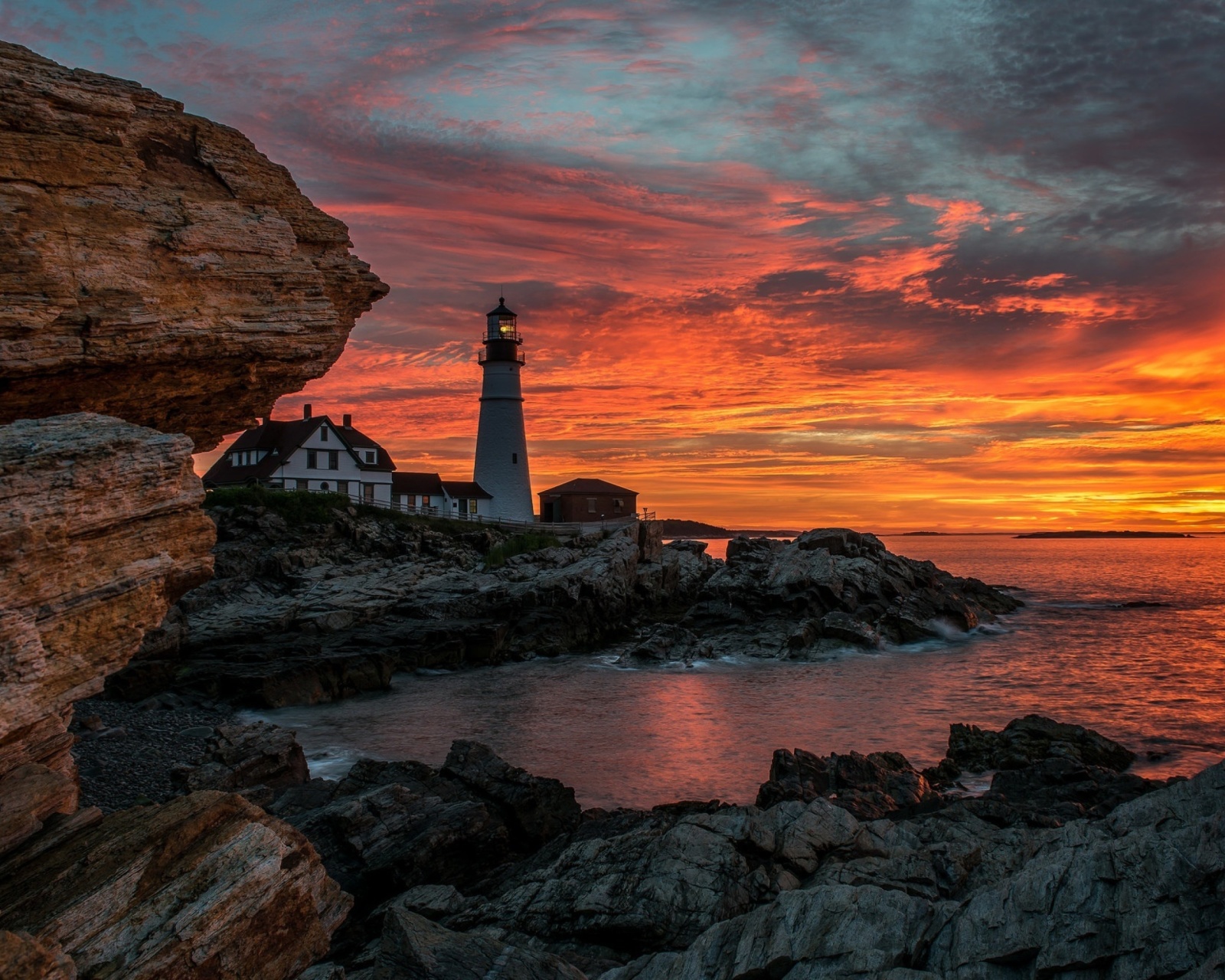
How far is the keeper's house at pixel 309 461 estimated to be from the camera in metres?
52.8

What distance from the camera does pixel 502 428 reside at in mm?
58188

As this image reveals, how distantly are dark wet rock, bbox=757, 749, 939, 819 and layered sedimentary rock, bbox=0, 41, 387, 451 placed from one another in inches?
366

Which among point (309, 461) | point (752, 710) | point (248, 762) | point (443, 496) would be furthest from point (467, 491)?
point (248, 762)

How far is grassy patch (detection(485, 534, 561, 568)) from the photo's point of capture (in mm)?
44375

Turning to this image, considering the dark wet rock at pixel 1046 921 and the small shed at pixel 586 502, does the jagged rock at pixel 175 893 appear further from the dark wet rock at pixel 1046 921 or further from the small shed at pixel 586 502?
the small shed at pixel 586 502

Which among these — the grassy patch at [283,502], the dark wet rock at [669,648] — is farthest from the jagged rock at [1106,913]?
the grassy patch at [283,502]

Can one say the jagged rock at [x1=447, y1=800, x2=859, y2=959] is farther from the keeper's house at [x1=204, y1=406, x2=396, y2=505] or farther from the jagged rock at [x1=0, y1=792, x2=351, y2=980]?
the keeper's house at [x1=204, y1=406, x2=396, y2=505]

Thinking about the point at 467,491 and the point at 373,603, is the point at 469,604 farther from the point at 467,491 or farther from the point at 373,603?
the point at 467,491

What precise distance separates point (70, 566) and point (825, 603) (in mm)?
33198

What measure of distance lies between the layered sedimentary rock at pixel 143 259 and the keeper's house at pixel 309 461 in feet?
138

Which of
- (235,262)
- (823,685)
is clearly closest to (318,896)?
(235,262)

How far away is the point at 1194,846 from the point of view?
6402 millimetres

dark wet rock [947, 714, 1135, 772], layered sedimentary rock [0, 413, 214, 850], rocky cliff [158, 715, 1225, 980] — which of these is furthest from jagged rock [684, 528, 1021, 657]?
layered sedimentary rock [0, 413, 214, 850]

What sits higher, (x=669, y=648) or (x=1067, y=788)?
(x=1067, y=788)
